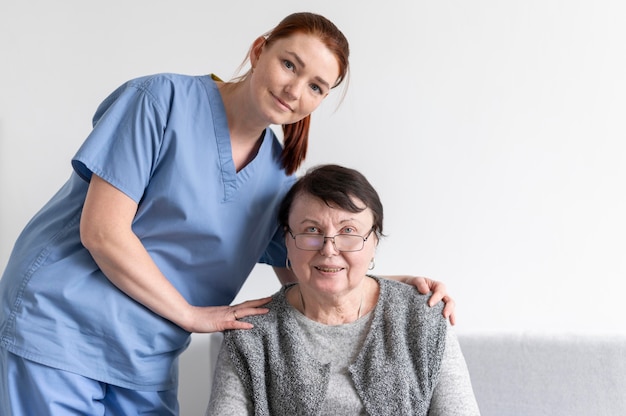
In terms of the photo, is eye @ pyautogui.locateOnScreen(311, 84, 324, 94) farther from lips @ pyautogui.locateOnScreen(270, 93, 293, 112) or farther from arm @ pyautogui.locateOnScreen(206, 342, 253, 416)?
arm @ pyautogui.locateOnScreen(206, 342, 253, 416)

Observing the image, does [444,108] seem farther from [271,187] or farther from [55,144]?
[55,144]

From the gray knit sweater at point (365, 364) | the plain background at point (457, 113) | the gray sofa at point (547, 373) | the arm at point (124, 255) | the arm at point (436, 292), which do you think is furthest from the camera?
the plain background at point (457, 113)

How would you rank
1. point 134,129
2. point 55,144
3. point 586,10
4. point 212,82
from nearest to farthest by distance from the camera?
point 134,129 < point 212,82 < point 586,10 < point 55,144

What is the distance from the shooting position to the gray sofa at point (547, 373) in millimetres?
1767

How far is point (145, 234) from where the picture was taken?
1.48 meters

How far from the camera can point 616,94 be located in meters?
1.96

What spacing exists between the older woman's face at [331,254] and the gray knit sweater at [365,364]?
120 mm

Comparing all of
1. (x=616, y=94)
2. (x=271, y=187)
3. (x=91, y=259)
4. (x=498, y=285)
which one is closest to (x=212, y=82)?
(x=271, y=187)

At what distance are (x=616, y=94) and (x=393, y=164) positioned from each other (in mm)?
647

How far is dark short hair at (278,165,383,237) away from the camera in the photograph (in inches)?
59.6

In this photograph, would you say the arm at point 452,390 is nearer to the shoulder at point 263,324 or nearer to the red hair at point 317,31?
the shoulder at point 263,324

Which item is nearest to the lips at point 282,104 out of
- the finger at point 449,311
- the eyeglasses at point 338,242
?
the eyeglasses at point 338,242

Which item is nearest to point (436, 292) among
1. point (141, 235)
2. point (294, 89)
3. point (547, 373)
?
point (547, 373)

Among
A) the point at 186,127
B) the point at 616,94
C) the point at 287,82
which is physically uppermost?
the point at 616,94
